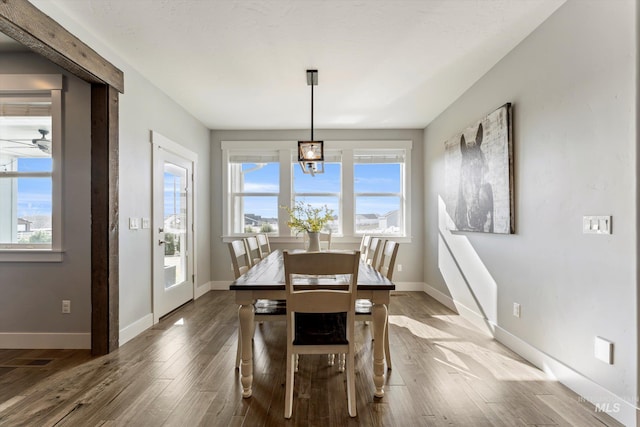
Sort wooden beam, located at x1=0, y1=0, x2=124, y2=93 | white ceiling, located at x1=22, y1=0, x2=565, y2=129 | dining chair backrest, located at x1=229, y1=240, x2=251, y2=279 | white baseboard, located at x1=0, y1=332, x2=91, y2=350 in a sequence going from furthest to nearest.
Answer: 1. white baseboard, located at x1=0, y1=332, x2=91, y2=350
2. dining chair backrest, located at x1=229, y1=240, x2=251, y2=279
3. white ceiling, located at x1=22, y1=0, x2=565, y2=129
4. wooden beam, located at x1=0, y1=0, x2=124, y2=93

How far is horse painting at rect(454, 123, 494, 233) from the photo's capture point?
3.21 m

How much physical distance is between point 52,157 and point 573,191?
419cm

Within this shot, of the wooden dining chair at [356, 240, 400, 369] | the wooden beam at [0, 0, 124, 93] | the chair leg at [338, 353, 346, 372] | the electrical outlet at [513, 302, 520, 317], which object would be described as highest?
the wooden beam at [0, 0, 124, 93]

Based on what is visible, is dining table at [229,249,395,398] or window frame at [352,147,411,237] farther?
window frame at [352,147,411,237]

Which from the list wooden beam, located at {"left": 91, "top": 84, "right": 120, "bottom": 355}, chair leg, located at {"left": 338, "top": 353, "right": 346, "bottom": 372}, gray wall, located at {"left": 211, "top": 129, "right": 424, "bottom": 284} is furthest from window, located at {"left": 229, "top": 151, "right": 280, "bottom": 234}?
chair leg, located at {"left": 338, "top": 353, "right": 346, "bottom": 372}

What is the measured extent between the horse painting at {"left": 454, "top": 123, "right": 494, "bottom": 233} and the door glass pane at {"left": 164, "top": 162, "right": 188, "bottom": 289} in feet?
11.6

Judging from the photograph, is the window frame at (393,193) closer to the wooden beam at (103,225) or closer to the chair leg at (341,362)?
the chair leg at (341,362)

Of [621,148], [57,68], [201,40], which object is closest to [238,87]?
[201,40]

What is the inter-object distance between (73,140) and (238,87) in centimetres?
168

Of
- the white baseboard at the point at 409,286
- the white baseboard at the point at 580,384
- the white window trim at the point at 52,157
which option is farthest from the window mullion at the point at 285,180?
the white baseboard at the point at 580,384

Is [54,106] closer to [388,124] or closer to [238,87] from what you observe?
[238,87]

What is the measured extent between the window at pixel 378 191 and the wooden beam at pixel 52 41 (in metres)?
3.60

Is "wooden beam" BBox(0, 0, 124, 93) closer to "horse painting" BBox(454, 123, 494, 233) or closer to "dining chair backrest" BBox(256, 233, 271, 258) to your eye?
"dining chair backrest" BBox(256, 233, 271, 258)

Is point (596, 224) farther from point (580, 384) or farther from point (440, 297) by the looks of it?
point (440, 297)
